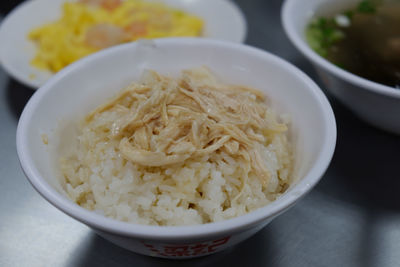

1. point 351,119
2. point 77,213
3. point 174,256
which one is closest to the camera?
point 77,213

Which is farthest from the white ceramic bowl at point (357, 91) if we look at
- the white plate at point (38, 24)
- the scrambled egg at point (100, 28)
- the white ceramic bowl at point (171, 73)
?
the scrambled egg at point (100, 28)

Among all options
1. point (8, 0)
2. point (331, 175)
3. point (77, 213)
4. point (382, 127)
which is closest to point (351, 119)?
point (382, 127)

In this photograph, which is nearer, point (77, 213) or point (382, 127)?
point (77, 213)

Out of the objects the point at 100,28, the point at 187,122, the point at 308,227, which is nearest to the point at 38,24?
the point at 100,28

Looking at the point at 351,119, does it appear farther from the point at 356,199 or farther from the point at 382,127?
the point at 356,199

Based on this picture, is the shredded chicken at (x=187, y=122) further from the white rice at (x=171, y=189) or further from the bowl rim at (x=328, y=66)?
the bowl rim at (x=328, y=66)

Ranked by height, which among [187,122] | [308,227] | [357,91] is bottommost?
[308,227]

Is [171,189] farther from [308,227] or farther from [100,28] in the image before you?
[100,28]

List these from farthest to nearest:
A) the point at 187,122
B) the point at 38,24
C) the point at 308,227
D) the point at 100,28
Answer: the point at 38,24, the point at 100,28, the point at 308,227, the point at 187,122
